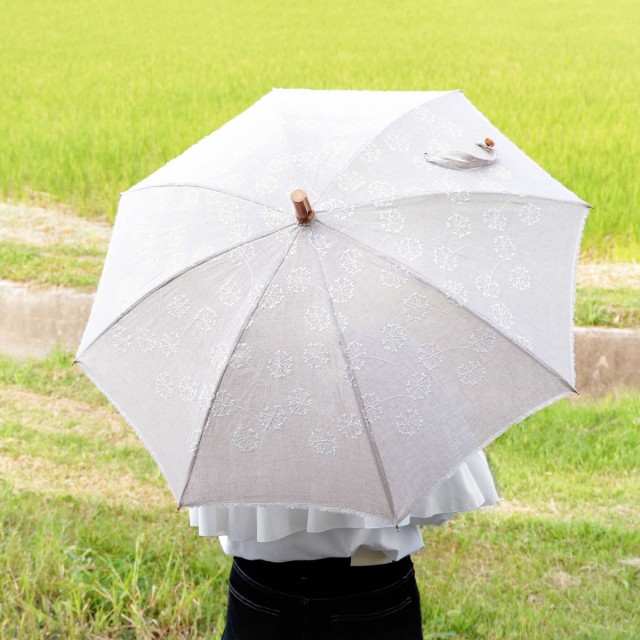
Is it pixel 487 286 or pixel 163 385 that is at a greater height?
pixel 487 286

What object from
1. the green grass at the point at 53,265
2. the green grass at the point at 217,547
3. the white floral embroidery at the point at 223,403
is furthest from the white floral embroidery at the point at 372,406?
the green grass at the point at 53,265

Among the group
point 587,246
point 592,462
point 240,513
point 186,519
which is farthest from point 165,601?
point 587,246

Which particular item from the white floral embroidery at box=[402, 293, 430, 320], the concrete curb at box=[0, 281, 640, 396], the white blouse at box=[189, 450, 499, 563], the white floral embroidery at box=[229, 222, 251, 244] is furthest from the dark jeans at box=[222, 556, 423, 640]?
the concrete curb at box=[0, 281, 640, 396]

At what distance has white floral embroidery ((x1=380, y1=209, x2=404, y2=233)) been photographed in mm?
1608

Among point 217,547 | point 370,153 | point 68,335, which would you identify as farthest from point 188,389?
point 68,335

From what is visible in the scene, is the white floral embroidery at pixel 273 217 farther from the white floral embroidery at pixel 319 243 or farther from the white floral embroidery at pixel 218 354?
the white floral embroidery at pixel 218 354

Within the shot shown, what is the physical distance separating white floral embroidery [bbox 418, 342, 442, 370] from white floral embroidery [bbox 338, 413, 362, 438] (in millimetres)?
129

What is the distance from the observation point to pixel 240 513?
5.49 feet

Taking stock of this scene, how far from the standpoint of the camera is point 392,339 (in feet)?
5.06

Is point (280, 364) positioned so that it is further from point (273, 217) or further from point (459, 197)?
point (459, 197)

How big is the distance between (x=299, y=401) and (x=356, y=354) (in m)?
0.11

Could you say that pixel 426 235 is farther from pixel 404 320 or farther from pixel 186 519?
pixel 186 519

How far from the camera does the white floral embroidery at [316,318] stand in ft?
5.04

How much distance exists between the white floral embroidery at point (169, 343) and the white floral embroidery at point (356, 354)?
1.02 ft
